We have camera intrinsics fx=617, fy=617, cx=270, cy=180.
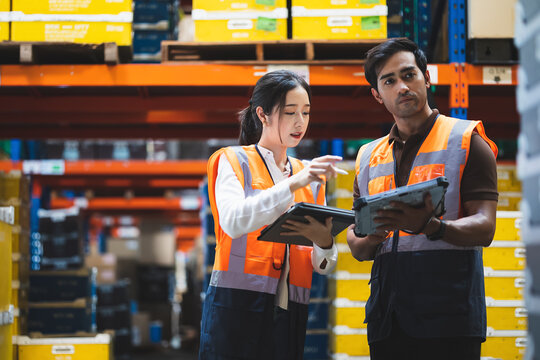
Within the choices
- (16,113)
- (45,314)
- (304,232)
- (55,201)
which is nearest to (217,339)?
(304,232)

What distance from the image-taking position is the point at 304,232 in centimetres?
222

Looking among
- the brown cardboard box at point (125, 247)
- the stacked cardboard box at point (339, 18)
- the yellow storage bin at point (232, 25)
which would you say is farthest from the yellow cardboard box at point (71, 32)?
the brown cardboard box at point (125, 247)

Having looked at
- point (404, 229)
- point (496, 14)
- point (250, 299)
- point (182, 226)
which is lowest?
point (182, 226)

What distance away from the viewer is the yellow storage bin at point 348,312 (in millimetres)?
4816

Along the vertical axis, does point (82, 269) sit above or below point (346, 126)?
below

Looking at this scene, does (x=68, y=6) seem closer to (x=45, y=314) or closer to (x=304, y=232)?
(x=304, y=232)

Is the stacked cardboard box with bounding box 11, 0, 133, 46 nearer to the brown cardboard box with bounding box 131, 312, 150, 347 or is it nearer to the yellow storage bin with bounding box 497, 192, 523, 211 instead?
the yellow storage bin with bounding box 497, 192, 523, 211

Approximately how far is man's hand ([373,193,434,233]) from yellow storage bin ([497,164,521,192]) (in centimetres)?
350

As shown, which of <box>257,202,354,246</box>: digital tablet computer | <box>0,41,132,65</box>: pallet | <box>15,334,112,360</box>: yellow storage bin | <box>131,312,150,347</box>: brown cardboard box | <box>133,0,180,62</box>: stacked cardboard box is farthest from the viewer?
<box>131,312,150,347</box>: brown cardboard box

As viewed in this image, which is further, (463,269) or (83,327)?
(83,327)

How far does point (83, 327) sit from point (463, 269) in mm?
5447

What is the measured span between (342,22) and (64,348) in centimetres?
330

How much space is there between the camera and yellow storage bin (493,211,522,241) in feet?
14.1

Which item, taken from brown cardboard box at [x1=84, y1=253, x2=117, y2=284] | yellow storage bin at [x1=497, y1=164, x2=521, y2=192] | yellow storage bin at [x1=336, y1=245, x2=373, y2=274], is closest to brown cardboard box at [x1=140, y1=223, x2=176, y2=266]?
brown cardboard box at [x1=84, y1=253, x2=117, y2=284]
